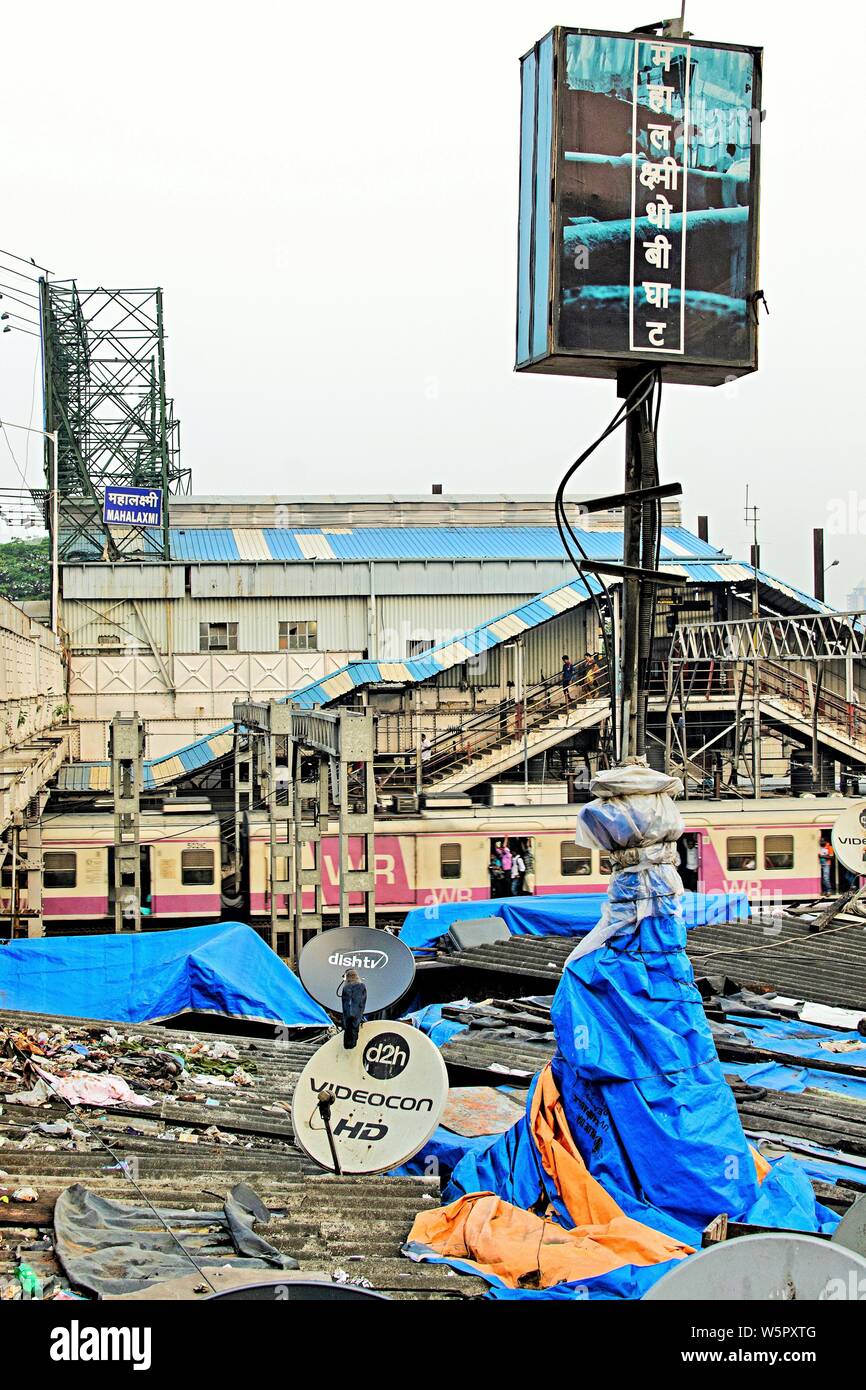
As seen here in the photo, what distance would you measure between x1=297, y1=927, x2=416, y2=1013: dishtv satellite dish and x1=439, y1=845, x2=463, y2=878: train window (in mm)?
17284

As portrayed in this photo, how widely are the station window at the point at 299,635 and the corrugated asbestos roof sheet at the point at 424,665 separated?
23.0 ft

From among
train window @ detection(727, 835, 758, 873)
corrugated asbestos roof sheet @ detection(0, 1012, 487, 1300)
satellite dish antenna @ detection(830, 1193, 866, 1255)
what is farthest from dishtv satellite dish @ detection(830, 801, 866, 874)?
satellite dish antenna @ detection(830, 1193, 866, 1255)

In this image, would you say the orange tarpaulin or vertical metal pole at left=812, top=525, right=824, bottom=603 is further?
vertical metal pole at left=812, top=525, right=824, bottom=603

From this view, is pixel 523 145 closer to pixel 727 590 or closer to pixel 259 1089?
pixel 259 1089

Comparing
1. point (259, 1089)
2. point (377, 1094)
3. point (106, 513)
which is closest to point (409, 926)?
point (259, 1089)

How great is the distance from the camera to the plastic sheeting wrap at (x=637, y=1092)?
29.0ft

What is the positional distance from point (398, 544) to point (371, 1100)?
4236 cm

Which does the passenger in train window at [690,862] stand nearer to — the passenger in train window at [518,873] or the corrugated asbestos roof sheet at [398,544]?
the passenger in train window at [518,873]

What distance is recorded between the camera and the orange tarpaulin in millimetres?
8211

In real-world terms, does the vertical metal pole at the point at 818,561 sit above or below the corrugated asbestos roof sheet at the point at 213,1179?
above

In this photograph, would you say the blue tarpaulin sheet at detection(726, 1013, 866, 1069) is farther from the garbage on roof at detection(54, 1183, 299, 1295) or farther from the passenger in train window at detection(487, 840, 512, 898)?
the passenger in train window at detection(487, 840, 512, 898)

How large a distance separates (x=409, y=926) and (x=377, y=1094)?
1580 centimetres

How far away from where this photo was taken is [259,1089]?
1366 cm

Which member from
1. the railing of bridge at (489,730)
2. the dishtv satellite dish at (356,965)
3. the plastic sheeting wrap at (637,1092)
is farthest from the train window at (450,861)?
the plastic sheeting wrap at (637,1092)
